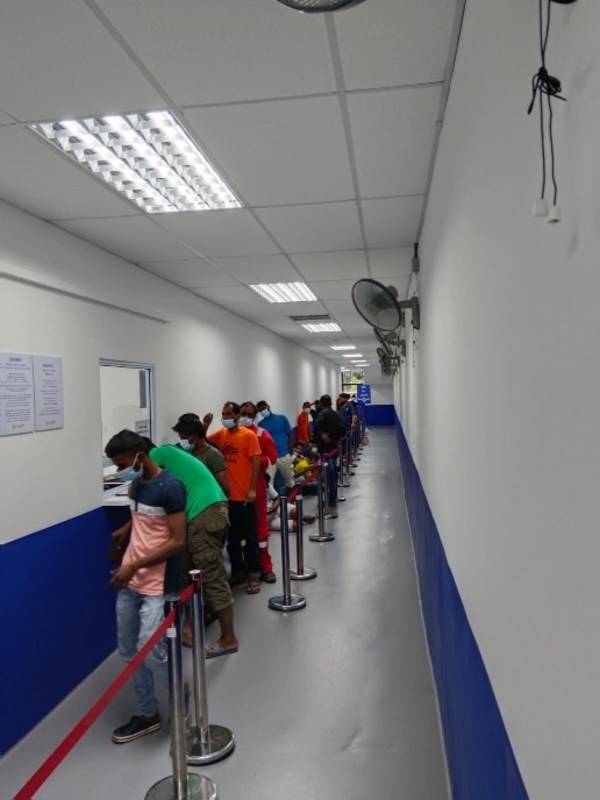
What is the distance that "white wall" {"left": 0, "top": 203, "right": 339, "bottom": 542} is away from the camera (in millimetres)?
2795

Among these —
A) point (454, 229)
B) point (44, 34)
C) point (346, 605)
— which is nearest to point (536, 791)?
point (454, 229)

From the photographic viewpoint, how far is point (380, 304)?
12.2 feet

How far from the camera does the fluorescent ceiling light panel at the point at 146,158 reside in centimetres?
214

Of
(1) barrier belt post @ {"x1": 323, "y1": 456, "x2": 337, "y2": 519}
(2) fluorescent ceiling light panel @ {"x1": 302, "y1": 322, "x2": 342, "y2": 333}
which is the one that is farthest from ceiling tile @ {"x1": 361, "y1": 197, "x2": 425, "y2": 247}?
(2) fluorescent ceiling light panel @ {"x1": 302, "y1": 322, "x2": 342, "y2": 333}

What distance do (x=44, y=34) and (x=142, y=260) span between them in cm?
260

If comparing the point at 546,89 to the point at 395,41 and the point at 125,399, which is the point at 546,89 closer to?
the point at 395,41

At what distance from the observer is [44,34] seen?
154 centimetres

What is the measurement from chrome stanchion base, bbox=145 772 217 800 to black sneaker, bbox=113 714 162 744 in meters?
0.37

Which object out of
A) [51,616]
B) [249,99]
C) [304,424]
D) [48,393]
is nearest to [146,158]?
[249,99]

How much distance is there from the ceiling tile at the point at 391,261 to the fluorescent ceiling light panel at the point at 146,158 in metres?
1.57

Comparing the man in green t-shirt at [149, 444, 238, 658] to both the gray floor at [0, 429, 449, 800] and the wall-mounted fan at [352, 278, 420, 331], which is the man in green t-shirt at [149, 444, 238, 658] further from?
the wall-mounted fan at [352, 278, 420, 331]

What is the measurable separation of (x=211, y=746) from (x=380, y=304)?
276 cm

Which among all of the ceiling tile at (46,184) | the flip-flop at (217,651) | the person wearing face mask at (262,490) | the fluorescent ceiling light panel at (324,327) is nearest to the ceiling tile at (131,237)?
the ceiling tile at (46,184)

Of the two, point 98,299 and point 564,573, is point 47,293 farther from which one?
point 564,573
